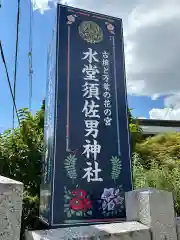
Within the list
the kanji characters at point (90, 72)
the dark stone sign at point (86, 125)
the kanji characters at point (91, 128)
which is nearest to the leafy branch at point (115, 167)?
the dark stone sign at point (86, 125)

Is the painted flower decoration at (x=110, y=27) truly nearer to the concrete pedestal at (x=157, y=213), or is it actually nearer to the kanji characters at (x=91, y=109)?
the kanji characters at (x=91, y=109)

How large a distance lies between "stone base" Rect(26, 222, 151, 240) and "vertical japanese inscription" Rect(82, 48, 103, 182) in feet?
1.88

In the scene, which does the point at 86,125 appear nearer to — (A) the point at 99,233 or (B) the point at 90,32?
(A) the point at 99,233

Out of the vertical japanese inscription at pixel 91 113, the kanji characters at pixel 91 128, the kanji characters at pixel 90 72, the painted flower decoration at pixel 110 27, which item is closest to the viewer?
the vertical japanese inscription at pixel 91 113

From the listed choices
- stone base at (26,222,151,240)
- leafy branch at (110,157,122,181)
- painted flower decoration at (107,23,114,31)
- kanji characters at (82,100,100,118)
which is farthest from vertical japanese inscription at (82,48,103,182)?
stone base at (26,222,151,240)

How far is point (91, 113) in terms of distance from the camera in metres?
3.01

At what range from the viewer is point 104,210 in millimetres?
2748

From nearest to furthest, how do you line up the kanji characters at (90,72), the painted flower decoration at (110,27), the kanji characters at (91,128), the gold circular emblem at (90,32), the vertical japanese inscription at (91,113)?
the vertical japanese inscription at (91,113), the kanji characters at (91,128), the kanji characters at (90,72), the gold circular emblem at (90,32), the painted flower decoration at (110,27)

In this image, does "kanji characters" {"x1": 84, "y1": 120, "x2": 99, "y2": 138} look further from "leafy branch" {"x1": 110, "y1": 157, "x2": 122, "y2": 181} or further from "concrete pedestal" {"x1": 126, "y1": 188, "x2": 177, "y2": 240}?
"concrete pedestal" {"x1": 126, "y1": 188, "x2": 177, "y2": 240}

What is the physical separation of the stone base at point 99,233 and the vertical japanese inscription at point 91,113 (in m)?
A: 0.57

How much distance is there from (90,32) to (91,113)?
1173mm

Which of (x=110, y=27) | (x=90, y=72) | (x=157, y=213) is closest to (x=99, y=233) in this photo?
(x=157, y=213)

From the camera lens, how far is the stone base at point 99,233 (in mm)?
2131

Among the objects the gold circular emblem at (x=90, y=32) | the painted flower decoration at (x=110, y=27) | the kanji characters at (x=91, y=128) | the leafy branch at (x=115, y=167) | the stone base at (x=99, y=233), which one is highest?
the painted flower decoration at (x=110, y=27)
